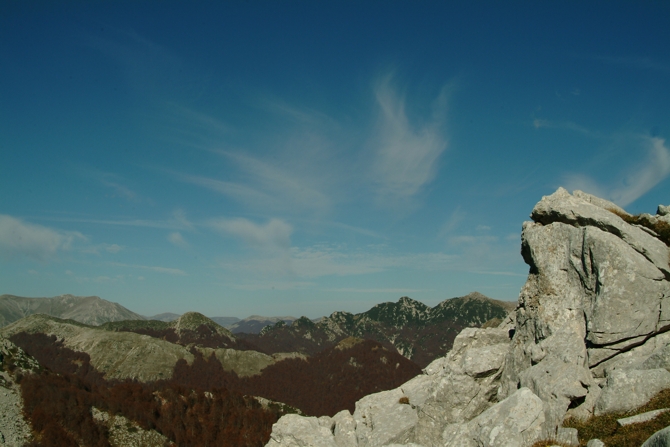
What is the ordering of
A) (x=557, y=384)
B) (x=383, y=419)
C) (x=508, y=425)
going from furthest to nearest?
(x=383, y=419) → (x=557, y=384) → (x=508, y=425)

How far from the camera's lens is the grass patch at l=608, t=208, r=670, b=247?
99.2 ft

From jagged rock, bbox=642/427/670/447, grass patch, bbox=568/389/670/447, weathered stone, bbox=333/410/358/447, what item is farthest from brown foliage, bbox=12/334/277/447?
jagged rock, bbox=642/427/670/447

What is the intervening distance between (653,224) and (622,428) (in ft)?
68.2

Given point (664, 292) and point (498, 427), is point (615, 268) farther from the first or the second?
point (498, 427)

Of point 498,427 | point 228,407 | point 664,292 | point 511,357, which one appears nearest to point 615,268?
point 664,292

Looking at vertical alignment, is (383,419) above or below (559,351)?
below

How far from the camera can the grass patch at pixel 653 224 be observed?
30.2 metres

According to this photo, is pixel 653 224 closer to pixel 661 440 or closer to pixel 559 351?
pixel 559 351

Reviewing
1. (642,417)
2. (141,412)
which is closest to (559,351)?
(642,417)

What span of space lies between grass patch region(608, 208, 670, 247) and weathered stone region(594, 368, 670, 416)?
14580 mm

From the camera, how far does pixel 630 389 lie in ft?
67.4

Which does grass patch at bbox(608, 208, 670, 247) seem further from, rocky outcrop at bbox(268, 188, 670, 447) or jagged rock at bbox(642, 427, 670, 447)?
jagged rock at bbox(642, 427, 670, 447)

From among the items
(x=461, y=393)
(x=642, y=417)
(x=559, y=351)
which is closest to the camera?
(x=642, y=417)

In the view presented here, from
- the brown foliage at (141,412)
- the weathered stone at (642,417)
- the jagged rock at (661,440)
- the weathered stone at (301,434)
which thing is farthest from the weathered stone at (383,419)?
the brown foliage at (141,412)
